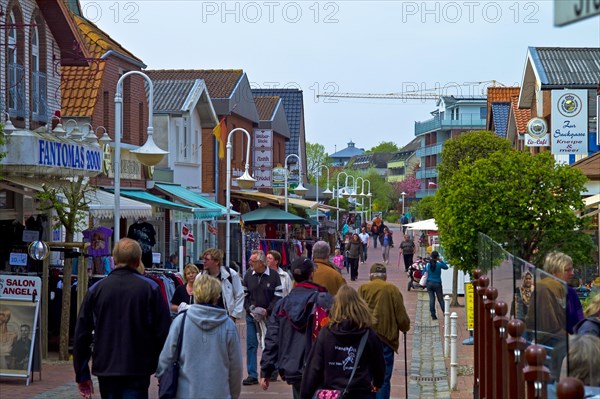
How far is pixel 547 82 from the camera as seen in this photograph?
34.2 m

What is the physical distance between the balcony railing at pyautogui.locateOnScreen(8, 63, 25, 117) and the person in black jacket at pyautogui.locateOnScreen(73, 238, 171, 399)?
11.5 meters

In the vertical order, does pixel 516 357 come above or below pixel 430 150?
below

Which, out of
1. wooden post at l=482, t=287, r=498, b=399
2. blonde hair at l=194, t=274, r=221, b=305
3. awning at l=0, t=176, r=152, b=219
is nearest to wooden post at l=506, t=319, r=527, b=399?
wooden post at l=482, t=287, r=498, b=399

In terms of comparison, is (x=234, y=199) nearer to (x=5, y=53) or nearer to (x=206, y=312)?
(x=5, y=53)

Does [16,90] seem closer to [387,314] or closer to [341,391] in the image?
[387,314]

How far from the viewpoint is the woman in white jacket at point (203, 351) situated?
755cm

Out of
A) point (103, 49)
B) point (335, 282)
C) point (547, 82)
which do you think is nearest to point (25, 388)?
point (335, 282)

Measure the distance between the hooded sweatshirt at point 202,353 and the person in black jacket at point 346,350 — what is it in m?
0.64

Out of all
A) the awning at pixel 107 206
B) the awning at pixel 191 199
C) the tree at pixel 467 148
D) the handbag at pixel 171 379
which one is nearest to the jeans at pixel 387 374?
the handbag at pixel 171 379

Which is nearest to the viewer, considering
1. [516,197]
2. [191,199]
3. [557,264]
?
[557,264]

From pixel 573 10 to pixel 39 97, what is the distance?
18.4 meters

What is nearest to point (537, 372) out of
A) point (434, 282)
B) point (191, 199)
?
point (434, 282)

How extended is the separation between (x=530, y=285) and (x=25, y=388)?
799 cm

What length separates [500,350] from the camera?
25.4 ft
